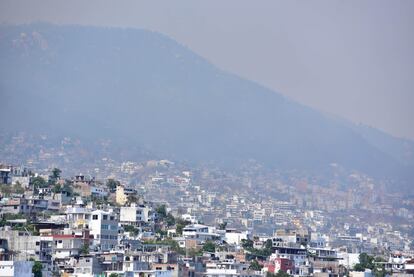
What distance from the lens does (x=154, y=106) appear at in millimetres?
177250

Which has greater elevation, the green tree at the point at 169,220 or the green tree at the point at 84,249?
the green tree at the point at 169,220

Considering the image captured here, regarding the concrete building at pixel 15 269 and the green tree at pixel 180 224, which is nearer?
the concrete building at pixel 15 269

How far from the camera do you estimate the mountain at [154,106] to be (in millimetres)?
157750

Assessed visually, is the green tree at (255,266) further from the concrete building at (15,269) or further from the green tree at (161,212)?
the concrete building at (15,269)

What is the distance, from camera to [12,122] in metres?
143

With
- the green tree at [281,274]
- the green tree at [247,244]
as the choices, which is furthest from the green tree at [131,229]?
the green tree at [281,274]

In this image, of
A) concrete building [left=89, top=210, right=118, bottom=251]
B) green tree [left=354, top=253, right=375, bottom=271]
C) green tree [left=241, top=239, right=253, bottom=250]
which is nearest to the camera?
concrete building [left=89, top=210, right=118, bottom=251]

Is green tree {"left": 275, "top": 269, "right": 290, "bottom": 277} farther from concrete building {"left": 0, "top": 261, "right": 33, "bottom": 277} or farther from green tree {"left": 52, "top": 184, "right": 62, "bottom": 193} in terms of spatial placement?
concrete building {"left": 0, "top": 261, "right": 33, "bottom": 277}

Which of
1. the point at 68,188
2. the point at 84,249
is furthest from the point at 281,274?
the point at 68,188

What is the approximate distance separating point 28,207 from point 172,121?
112m

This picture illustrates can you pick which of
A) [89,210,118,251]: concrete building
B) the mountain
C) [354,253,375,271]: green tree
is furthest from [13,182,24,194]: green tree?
the mountain

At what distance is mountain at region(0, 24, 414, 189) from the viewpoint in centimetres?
15775

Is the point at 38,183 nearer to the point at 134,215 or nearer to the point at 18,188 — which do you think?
the point at 18,188

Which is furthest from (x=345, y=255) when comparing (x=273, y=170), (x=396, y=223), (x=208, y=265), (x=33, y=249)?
(x=273, y=170)
